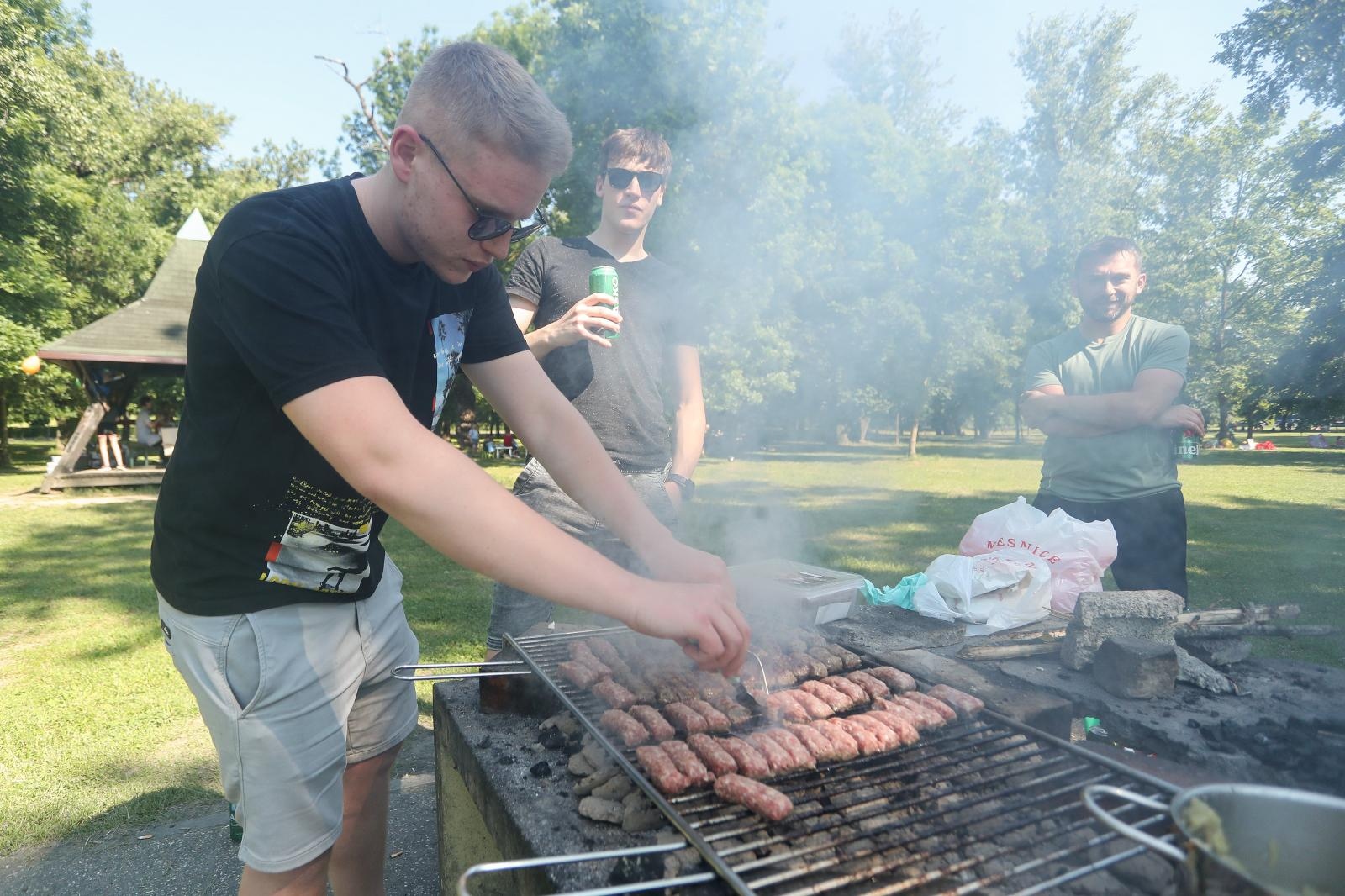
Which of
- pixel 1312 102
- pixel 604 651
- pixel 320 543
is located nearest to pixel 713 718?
pixel 604 651

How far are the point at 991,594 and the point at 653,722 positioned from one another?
7.02 feet

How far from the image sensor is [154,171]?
25.7m

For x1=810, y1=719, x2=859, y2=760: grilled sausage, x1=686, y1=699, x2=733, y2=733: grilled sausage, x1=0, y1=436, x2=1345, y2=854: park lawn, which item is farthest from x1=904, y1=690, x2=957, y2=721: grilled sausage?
x1=0, y1=436, x2=1345, y2=854: park lawn

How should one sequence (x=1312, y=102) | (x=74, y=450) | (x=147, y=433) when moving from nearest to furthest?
(x=1312, y=102) → (x=74, y=450) → (x=147, y=433)

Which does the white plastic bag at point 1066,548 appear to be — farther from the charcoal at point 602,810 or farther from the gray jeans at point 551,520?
the charcoal at point 602,810

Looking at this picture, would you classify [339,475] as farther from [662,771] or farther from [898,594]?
[898,594]

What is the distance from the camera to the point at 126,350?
13961mm

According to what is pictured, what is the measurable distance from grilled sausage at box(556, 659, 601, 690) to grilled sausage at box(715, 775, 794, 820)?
2.30 feet

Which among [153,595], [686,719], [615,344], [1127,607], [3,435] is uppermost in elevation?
[615,344]

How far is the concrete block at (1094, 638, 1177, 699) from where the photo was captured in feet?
8.74

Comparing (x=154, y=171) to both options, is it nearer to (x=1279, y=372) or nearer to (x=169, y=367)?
(x=169, y=367)

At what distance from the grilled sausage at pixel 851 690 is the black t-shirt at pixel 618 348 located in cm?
138

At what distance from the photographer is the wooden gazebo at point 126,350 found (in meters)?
13.9

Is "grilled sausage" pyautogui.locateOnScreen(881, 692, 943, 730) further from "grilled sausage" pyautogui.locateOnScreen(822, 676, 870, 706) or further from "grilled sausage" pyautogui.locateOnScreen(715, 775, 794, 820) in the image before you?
"grilled sausage" pyautogui.locateOnScreen(715, 775, 794, 820)
